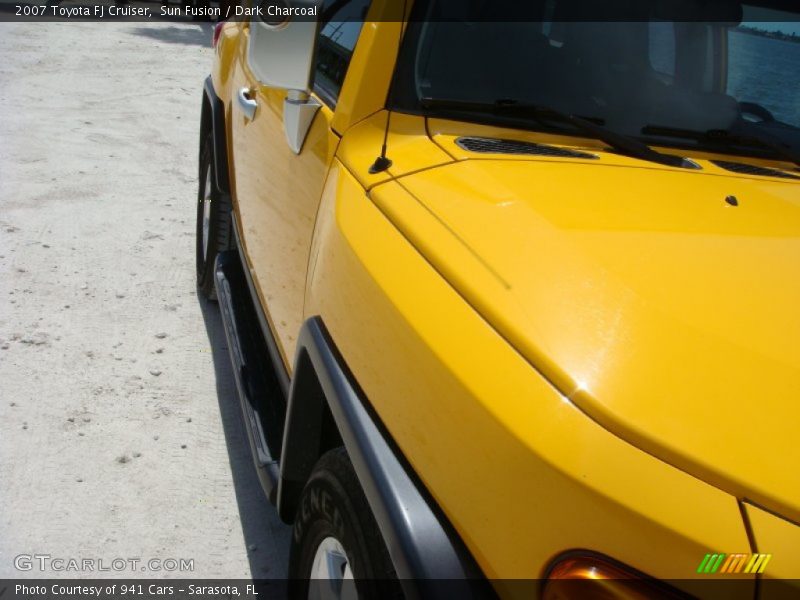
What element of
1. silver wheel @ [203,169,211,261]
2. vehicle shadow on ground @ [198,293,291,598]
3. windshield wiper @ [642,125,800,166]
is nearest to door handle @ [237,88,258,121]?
silver wheel @ [203,169,211,261]

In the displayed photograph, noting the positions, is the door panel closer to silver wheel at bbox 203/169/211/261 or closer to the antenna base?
the antenna base

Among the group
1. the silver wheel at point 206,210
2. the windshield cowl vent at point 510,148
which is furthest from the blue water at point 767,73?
the silver wheel at point 206,210

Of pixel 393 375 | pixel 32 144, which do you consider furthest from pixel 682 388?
pixel 32 144

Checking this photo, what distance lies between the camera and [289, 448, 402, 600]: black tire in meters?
1.47

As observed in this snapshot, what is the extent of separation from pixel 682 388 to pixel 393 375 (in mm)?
507

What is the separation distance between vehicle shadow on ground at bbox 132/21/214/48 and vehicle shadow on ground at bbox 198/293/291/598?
35.3 ft

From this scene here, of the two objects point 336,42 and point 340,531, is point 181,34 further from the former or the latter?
point 340,531

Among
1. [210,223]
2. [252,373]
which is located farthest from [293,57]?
[210,223]

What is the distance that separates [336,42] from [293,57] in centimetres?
36

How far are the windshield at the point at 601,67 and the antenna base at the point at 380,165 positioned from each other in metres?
0.25

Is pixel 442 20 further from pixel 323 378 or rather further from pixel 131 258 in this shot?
pixel 131 258

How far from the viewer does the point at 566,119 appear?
204 centimetres

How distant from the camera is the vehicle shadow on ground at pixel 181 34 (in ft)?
43.0

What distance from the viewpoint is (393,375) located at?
4.68ft
